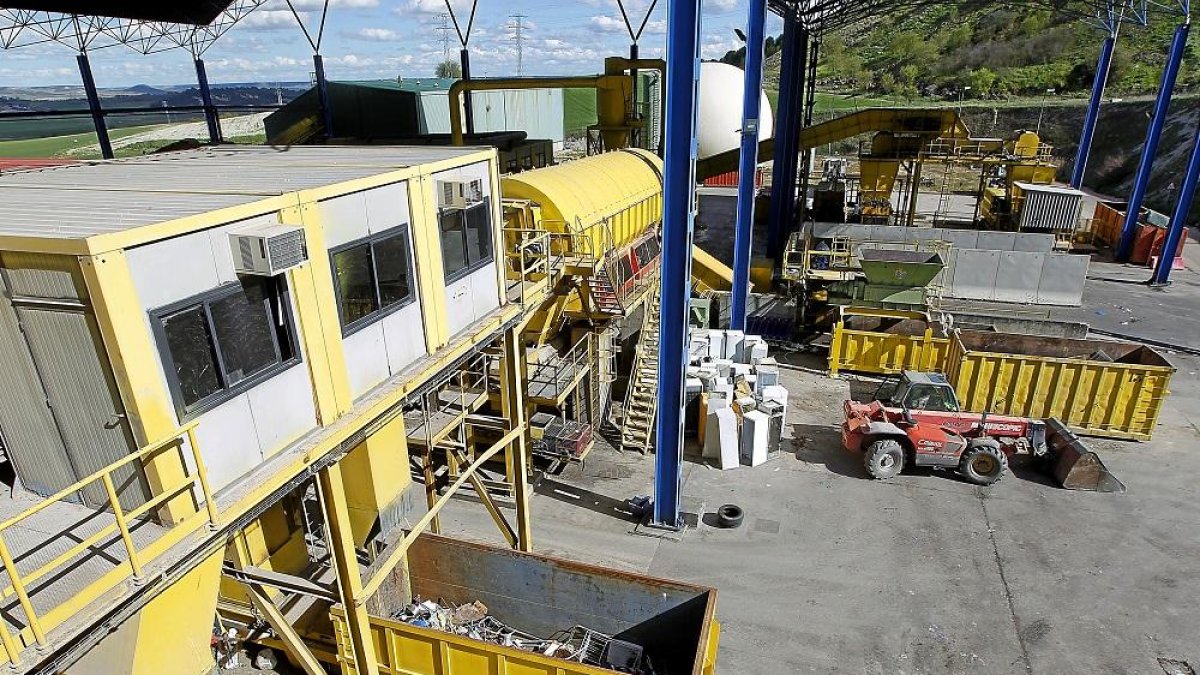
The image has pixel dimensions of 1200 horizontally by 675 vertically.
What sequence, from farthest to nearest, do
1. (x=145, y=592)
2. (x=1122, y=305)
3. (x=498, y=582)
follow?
1. (x=1122, y=305)
2. (x=498, y=582)
3. (x=145, y=592)

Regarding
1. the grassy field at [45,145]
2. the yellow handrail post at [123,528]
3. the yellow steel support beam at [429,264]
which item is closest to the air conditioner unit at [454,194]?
the yellow steel support beam at [429,264]

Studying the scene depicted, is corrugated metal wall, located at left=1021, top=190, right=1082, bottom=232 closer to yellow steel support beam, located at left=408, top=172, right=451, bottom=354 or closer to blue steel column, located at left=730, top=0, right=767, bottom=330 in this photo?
blue steel column, located at left=730, top=0, right=767, bottom=330

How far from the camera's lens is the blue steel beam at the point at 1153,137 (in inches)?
1016

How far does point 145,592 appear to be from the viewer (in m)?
4.82

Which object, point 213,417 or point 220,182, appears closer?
point 213,417

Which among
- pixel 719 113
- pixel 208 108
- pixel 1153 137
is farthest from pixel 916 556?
pixel 719 113

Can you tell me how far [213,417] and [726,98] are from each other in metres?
47.6

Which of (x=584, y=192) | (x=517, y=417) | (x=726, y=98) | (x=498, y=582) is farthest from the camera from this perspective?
(x=726, y=98)

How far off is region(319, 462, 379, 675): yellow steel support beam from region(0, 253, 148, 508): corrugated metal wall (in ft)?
5.66

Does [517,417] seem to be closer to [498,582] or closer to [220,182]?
[498,582]

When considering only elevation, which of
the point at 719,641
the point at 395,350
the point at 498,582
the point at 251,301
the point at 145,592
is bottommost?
the point at 719,641

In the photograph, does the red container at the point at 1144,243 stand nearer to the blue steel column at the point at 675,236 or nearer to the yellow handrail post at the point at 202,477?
the blue steel column at the point at 675,236

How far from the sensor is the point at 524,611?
A: 9609mm

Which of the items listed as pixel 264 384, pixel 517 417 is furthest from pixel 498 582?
pixel 264 384
